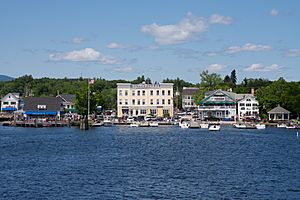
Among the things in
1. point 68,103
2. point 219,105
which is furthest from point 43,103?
point 219,105

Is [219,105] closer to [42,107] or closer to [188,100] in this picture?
[188,100]

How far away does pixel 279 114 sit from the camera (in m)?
114

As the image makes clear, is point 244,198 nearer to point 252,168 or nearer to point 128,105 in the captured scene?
point 252,168

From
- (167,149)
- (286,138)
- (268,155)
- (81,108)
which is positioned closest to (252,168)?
(268,155)

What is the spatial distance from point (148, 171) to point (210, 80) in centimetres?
10982

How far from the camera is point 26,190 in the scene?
114 ft

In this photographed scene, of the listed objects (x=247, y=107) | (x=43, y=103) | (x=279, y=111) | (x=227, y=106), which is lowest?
(x=279, y=111)

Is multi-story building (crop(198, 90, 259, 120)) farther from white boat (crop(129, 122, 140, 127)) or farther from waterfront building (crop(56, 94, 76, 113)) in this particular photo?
waterfront building (crop(56, 94, 76, 113))

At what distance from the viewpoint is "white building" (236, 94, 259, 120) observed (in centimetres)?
12756

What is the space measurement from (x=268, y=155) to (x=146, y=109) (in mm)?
73710

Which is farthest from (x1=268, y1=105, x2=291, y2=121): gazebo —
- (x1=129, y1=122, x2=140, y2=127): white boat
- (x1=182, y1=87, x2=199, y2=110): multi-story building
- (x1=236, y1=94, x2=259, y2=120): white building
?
(x1=182, y1=87, x2=199, y2=110): multi-story building

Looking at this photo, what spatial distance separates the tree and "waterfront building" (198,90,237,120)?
2147 centimetres

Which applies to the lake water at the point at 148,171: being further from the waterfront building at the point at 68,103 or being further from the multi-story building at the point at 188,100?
the multi-story building at the point at 188,100

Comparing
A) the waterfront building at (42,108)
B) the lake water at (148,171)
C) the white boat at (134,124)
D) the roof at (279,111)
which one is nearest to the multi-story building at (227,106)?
the roof at (279,111)
